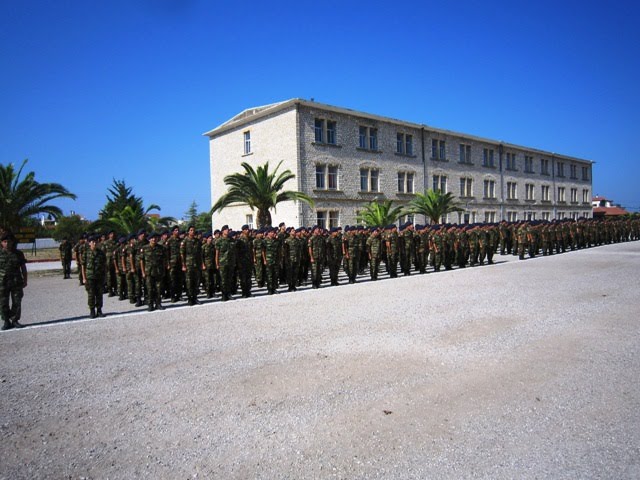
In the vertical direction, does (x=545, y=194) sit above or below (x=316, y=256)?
above

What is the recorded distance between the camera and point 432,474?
3.05m

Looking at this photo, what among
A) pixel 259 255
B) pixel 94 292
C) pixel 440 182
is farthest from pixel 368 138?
pixel 94 292

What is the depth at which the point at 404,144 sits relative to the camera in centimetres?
3456

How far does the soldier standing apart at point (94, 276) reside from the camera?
28.8 ft

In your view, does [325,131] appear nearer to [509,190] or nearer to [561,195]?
[509,190]

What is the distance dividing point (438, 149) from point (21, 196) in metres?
30.9

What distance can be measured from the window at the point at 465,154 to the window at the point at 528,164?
12135mm

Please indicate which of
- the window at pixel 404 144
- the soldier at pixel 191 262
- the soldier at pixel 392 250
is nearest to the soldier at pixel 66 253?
the soldier at pixel 191 262

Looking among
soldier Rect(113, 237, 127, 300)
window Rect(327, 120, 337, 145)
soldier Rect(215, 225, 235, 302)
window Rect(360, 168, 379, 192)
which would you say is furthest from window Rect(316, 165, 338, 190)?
soldier Rect(113, 237, 127, 300)

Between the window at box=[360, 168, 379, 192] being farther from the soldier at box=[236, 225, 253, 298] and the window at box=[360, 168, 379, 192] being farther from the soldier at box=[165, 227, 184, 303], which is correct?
the soldier at box=[165, 227, 184, 303]

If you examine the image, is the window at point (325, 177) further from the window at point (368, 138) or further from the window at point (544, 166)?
the window at point (544, 166)

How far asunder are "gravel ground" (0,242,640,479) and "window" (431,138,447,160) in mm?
30453

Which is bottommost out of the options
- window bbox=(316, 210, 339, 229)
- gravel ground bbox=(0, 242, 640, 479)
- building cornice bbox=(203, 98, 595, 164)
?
gravel ground bbox=(0, 242, 640, 479)

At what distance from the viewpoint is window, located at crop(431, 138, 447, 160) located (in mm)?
37116
